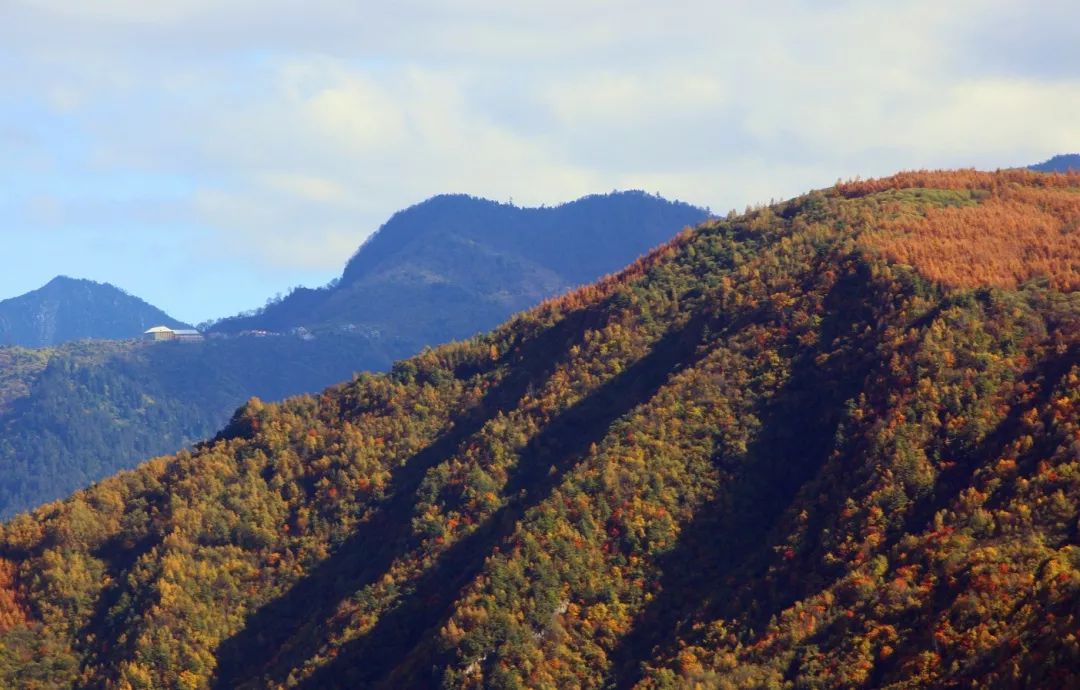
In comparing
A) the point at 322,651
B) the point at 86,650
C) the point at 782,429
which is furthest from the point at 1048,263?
the point at 86,650

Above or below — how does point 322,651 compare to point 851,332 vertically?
below

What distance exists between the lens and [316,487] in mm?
130375

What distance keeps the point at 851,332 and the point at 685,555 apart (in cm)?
2378

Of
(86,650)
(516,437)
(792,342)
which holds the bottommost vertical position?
(86,650)

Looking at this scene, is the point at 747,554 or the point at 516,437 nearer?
the point at 747,554

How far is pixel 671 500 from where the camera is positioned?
109 metres

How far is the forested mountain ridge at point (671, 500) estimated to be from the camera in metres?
88.7

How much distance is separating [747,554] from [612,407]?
77.7 feet

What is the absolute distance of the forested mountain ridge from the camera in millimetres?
88688

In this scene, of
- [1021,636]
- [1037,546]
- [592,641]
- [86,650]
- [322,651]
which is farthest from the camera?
[86,650]

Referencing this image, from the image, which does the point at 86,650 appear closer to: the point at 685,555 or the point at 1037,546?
the point at 685,555

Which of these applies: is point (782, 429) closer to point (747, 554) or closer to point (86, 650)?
point (747, 554)

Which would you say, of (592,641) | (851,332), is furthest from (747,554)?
(851,332)

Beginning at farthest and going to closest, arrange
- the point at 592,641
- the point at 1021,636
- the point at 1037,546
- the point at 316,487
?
the point at 316,487 → the point at 592,641 → the point at 1037,546 → the point at 1021,636
